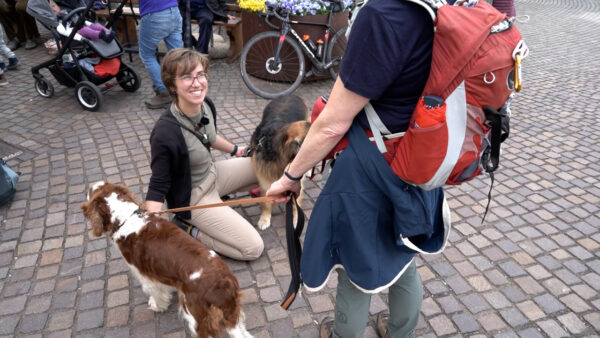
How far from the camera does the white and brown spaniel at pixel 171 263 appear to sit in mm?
2148

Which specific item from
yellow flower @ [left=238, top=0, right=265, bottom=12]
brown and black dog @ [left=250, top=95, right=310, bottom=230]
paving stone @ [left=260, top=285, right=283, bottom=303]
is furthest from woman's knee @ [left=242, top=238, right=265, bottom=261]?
yellow flower @ [left=238, top=0, right=265, bottom=12]

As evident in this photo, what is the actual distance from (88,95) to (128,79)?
702 mm

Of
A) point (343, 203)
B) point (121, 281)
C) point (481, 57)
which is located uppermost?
point (481, 57)

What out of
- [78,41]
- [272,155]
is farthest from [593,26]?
[78,41]

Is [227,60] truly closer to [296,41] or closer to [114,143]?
[296,41]

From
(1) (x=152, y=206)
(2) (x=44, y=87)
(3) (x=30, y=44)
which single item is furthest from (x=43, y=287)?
(3) (x=30, y=44)

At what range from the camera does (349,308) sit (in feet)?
6.32

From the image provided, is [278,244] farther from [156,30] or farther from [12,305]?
[156,30]

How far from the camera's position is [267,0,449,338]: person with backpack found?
4.09 feet

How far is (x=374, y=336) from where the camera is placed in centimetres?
268

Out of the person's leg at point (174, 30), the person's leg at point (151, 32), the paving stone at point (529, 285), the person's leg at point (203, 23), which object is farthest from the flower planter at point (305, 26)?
the paving stone at point (529, 285)

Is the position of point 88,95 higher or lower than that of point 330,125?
lower

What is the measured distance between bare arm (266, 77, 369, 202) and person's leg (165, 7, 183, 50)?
15.7ft

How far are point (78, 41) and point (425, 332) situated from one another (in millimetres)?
5889
